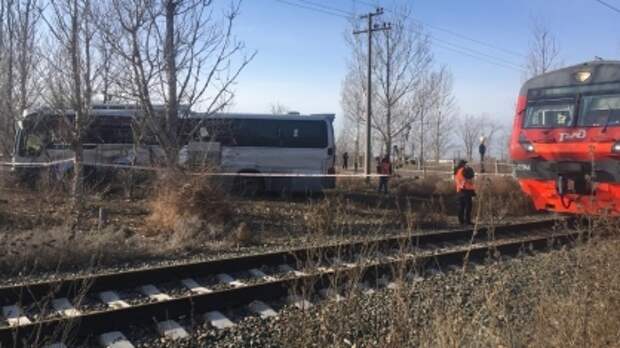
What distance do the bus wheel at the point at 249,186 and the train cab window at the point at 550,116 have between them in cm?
876

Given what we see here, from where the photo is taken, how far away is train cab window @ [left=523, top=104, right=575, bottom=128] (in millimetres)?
11523

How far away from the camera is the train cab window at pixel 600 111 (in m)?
10.7

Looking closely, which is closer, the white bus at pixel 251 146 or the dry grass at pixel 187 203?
the dry grass at pixel 187 203

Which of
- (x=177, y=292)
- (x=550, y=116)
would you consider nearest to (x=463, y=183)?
(x=550, y=116)

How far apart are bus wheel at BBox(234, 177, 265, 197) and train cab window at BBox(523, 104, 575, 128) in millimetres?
8762

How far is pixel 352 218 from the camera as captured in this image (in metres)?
13.7

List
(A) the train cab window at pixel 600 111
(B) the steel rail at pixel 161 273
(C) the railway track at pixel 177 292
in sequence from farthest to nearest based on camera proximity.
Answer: (A) the train cab window at pixel 600 111, (B) the steel rail at pixel 161 273, (C) the railway track at pixel 177 292

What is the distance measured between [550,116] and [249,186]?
9.99 metres

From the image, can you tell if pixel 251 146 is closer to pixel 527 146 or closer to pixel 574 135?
pixel 527 146

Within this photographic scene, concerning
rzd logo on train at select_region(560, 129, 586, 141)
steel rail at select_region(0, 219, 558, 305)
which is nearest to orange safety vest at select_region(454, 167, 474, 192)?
rzd logo on train at select_region(560, 129, 586, 141)

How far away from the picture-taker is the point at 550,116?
39.1 ft

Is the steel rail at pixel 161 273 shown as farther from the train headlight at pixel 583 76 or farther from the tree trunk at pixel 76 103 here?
the tree trunk at pixel 76 103

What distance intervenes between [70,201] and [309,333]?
32.1 feet

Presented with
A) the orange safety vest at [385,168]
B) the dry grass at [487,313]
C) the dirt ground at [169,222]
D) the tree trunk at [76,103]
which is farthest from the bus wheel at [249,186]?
the dry grass at [487,313]
